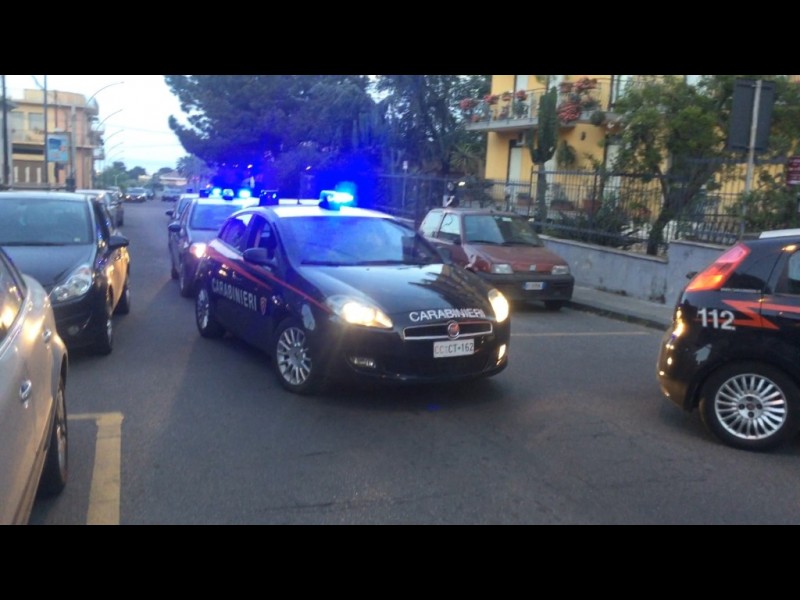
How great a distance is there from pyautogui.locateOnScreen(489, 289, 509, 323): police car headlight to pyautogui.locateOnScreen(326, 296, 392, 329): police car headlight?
3.49ft

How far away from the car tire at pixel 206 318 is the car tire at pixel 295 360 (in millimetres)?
2136

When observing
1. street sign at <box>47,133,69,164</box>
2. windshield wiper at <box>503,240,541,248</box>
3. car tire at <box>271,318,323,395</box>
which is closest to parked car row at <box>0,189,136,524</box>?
car tire at <box>271,318,323,395</box>

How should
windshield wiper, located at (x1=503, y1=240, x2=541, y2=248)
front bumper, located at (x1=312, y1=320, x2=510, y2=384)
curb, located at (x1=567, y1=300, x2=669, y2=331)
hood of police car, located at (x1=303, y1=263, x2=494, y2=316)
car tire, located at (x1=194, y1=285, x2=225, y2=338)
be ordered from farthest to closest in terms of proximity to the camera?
windshield wiper, located at (x1=503, y1=240, x2=541, y2=248), curb, located at (x1=567, y1=300, x2=669, y2=331), car tire, located at (x1=194, y1=285, x2=225, y2=338), hood of police car, located at (x1=303, y1=263, x2=494, y2=316), front bumper, located at (x1=312, y1=320, x2=510, y2=384)

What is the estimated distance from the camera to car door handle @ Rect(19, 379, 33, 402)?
374 cm

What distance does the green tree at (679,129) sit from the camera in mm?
14531

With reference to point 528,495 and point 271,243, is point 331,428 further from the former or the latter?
point 271,243

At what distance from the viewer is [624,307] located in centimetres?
1323

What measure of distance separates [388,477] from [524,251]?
878cm

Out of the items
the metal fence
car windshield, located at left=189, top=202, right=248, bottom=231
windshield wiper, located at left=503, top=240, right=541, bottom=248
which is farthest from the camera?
A: windshield wiper, located at left=503, top=240, right=541, bottom=248

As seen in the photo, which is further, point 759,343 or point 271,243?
point 271,243

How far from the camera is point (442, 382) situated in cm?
681

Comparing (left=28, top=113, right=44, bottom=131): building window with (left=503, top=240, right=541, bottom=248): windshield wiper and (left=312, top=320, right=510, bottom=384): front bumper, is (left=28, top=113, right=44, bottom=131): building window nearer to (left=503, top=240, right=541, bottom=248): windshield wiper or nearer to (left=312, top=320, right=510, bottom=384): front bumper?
(left=503, top=240, right=541, bottom=248): windshield wiper

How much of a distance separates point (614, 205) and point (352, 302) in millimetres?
10378
